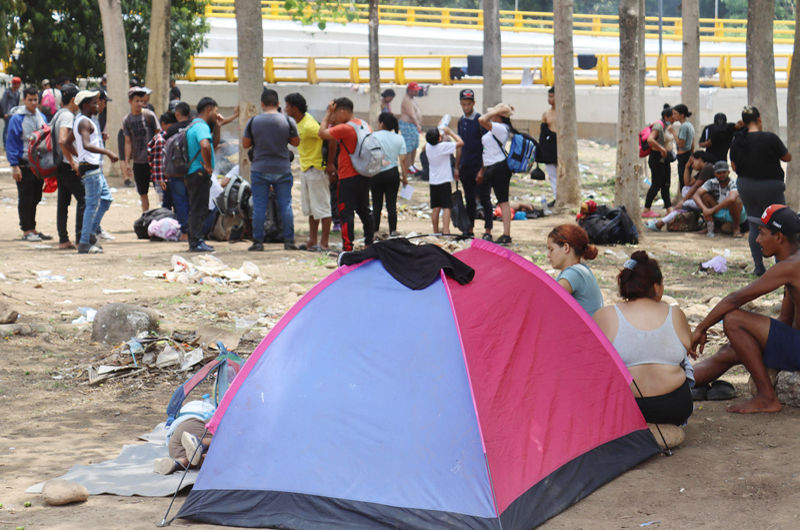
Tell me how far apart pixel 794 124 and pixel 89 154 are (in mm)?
8398

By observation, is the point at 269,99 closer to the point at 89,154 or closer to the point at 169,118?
the point at 169,118

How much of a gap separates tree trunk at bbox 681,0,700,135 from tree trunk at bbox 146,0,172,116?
10.1 metres

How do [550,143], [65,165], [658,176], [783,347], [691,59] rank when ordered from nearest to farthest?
[783,347]
[65,165]
[658,176]
[550,143]
[691,59]

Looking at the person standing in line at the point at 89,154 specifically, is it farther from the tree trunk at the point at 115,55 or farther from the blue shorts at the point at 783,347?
the blue shorts at the point at 783,347

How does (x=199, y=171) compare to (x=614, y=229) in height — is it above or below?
above

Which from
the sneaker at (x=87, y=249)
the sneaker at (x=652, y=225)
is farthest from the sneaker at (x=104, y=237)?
the sneaker at (x=652, y=225)

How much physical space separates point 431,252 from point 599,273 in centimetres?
521

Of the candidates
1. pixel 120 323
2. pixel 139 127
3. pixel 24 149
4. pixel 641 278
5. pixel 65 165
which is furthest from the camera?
pixel 139 127

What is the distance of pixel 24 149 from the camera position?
399 inches

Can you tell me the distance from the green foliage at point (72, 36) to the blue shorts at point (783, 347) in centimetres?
1785

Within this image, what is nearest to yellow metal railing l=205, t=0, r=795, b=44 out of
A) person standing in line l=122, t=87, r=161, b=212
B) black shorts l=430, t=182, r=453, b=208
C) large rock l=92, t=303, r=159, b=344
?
person standing in line l=122, t=87, r=161, b=212

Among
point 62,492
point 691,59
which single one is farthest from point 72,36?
point 62,492

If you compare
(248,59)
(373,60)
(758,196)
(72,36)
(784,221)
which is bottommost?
(784,221)

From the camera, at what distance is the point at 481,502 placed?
11.6 ft
